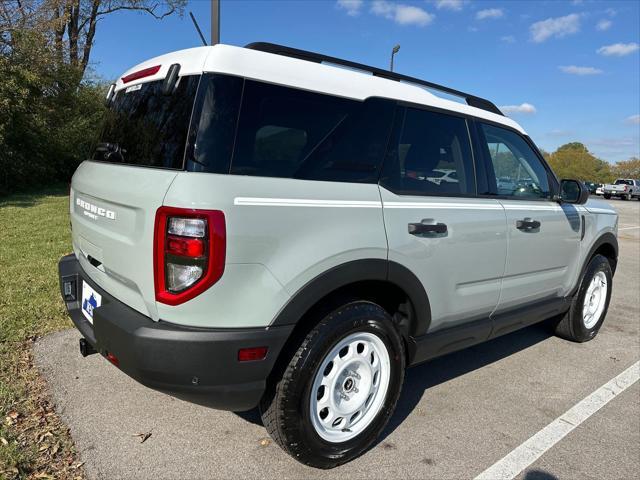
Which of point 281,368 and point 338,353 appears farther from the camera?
point 338,353

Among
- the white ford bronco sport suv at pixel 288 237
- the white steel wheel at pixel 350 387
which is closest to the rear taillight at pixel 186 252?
the white ford bronco sport suv at pixel 288 237

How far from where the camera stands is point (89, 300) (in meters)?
2.54

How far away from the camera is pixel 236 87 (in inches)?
79.0

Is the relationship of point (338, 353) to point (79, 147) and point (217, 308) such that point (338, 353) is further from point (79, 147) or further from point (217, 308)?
point (79, 147)

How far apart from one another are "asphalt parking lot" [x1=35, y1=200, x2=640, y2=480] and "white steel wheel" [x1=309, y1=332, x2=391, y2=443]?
0.69ft

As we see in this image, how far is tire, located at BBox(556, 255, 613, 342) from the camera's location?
13.6 feet

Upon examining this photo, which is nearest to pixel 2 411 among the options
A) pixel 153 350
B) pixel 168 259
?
pixel 153 350

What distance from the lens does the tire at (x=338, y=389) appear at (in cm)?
218

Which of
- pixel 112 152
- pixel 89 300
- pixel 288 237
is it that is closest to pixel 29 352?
pixel 89 300

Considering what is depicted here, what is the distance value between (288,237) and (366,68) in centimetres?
122

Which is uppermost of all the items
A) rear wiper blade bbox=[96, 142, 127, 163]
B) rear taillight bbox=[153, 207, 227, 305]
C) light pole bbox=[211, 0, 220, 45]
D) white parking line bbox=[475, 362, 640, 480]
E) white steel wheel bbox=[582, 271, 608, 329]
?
light pole bbox=[211, 0, 220, 45]

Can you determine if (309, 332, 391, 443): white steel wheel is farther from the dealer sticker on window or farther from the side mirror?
the side mirror

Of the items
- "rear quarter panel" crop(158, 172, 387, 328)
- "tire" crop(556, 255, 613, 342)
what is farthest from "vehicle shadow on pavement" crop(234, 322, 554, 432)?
"rear quarter panel" crop(158, 172, 387, 328)

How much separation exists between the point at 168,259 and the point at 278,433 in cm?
98
